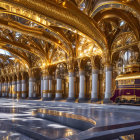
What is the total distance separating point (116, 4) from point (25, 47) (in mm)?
14724

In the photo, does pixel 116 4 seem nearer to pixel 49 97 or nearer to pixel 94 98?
pixel 94 98

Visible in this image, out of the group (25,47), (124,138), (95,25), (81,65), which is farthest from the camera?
(25,47)

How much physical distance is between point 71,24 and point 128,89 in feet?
22.9

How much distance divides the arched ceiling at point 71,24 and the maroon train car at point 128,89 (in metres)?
2.89

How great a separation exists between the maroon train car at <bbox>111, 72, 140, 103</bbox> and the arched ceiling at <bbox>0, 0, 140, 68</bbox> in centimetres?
289

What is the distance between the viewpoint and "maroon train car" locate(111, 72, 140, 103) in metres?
13.6

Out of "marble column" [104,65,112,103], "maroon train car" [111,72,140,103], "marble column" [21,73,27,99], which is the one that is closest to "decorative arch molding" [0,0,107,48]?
"marble column" [104,65,112,103]

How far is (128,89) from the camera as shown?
1428 cm

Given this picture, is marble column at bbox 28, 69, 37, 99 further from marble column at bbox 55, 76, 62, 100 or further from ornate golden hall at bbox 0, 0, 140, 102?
marble column at bbox 55, 76, 62, 100

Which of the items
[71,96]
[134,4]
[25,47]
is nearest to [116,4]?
[134,4]

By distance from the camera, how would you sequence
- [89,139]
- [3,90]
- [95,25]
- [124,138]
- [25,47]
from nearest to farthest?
[89,139], [124,138], [95,25], [25,47], [3,90]

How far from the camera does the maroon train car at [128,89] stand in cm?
1363

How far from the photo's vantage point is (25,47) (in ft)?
75.8

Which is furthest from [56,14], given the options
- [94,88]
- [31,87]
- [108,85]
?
[31,87]
